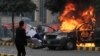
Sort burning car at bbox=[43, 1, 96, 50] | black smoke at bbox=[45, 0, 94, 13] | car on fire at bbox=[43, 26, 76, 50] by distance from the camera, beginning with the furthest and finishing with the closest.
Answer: black smoke at bbox=[45, 0, 94, 13] < burning car at bbox=[43, 1, 96, 50] < car on fire at bbox=[43, 26, 76, 50]

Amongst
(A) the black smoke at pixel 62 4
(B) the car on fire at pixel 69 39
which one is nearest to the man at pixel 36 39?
(B) the car on fire at pixel 69 39

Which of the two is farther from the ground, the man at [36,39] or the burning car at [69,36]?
the burning car at [69,36]

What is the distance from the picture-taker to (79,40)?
30.3 m

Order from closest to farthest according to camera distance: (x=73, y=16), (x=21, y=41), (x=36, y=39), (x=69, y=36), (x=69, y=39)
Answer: (x=21, y=41), (x=69, y=39), (x=69, y=36), (x=36, y=39), (x=73, y=16)

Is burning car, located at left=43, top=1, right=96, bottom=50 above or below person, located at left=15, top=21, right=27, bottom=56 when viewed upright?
below

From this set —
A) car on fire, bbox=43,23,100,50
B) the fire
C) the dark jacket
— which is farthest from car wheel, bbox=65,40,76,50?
the dark jacket

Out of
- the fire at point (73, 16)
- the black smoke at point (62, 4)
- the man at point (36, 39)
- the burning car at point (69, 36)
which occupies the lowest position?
the man at point (36, 39)

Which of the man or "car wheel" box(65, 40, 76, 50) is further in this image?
the man

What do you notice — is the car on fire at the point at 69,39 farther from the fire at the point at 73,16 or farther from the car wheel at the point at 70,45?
the fire at the point at 73,16

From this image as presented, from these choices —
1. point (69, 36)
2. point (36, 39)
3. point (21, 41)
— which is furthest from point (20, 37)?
point (36, 39)

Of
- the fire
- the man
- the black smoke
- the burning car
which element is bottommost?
the man

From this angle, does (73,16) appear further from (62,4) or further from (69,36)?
(69,36)

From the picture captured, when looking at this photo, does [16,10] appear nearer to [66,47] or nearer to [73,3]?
[73,3]

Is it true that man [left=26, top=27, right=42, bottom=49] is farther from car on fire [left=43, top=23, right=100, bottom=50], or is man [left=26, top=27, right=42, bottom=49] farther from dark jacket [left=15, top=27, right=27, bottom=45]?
dark jacket [left=15, top=27, right=27, bottom=45]
